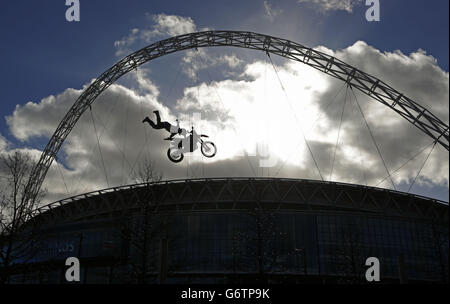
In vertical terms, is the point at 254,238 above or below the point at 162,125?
below

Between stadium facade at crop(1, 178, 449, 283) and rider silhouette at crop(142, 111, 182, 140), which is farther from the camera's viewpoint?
stadium facade at crop(1, 178, 449, 283)

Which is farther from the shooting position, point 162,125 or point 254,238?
point 254,238

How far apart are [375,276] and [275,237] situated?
55.7 feet

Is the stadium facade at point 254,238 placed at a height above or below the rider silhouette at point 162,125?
below

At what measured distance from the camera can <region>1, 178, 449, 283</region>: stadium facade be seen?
64.1 meters

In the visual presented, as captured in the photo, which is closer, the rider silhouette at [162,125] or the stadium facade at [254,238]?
the rider silhouette at [162,125]

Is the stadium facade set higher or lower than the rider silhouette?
lower

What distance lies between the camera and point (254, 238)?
60438mm

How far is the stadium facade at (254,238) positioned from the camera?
64.1m
